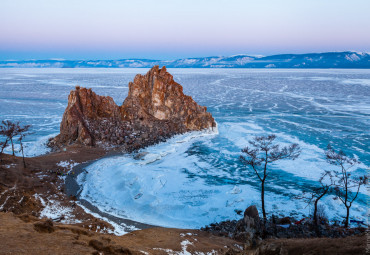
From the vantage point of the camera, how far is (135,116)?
4519cm

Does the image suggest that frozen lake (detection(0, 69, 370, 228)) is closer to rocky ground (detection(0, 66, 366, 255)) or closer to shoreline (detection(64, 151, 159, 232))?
shoreline (detection(64, 151, 159, 232))

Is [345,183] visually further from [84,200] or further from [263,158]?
[84,200]

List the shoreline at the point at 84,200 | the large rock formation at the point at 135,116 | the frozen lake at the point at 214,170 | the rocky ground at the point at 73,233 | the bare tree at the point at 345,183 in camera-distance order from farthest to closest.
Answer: the large rock formation at the point at 135,116, the frozen lake at the point at 214,170, the shoreline at the point at 84,200, the bare tree at the point at 345,183, the rocky ground at the point at 73,233

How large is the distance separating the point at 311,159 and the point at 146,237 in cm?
2465

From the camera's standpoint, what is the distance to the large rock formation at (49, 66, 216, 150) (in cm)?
3841

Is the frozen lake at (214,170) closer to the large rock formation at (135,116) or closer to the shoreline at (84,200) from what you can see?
the shoreline at (84,200)

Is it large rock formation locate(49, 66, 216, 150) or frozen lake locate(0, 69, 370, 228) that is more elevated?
large rock formation locate(49, 66, 216, 150)

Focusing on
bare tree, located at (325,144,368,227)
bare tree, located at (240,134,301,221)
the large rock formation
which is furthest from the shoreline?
bare tree, located at (325,144,368,227)

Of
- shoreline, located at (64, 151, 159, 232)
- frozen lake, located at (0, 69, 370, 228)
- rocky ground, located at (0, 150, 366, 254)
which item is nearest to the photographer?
rocky ground, located at (0, 150, 366, 254)

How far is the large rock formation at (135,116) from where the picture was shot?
3841 cm

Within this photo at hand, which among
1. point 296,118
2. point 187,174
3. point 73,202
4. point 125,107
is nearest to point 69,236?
point 73,202

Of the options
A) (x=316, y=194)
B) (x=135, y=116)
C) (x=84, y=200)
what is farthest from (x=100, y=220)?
(x=135, y=116)

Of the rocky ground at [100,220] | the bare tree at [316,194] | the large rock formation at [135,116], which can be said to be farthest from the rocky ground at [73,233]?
the large rock formation at [135,116]

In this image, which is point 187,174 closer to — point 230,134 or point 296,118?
point 230,134
